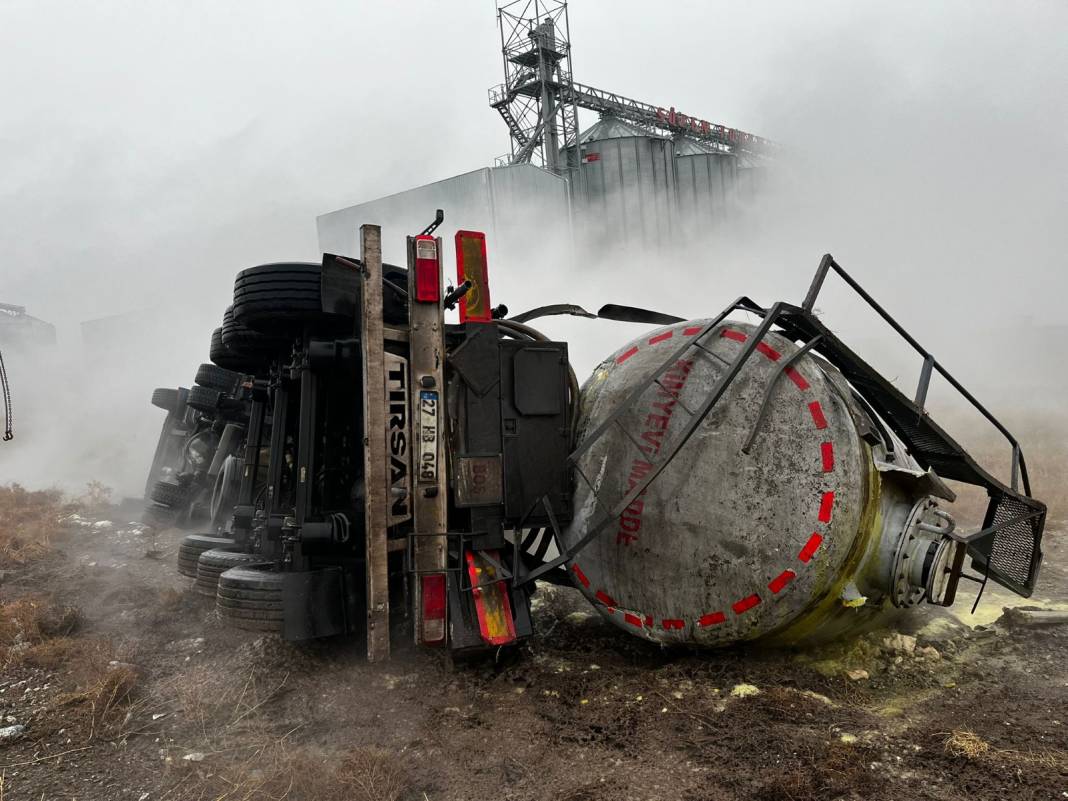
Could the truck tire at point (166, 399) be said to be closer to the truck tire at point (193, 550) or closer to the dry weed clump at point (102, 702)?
the truck tire at point (193, 550)

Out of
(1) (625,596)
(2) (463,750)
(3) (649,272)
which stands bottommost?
(2) (463,750)

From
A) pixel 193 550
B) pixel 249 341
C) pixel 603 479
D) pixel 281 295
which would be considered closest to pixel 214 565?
pixel 193 550

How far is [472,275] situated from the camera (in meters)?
3.87

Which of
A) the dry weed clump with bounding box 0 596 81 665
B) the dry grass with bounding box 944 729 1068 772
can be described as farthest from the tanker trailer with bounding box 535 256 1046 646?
the dry weed clump with bounding box 0 596 81 665

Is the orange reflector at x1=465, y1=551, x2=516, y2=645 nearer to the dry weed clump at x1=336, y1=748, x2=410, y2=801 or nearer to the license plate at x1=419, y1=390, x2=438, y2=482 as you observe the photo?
the license plate at x1=419, y1=390, x2=438, y2=482

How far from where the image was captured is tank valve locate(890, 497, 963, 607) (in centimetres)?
337

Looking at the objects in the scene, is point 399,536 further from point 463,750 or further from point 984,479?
point 984,479

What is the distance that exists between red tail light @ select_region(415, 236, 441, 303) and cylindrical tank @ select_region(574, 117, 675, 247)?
1772cm

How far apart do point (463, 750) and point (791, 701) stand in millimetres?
1395

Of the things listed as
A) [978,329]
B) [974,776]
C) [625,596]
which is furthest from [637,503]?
[978,329]

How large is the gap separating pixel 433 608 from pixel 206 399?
5.96 m

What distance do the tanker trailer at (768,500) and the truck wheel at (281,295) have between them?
185cm

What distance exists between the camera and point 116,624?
199 inches

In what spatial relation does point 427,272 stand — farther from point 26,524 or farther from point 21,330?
point 21,330
